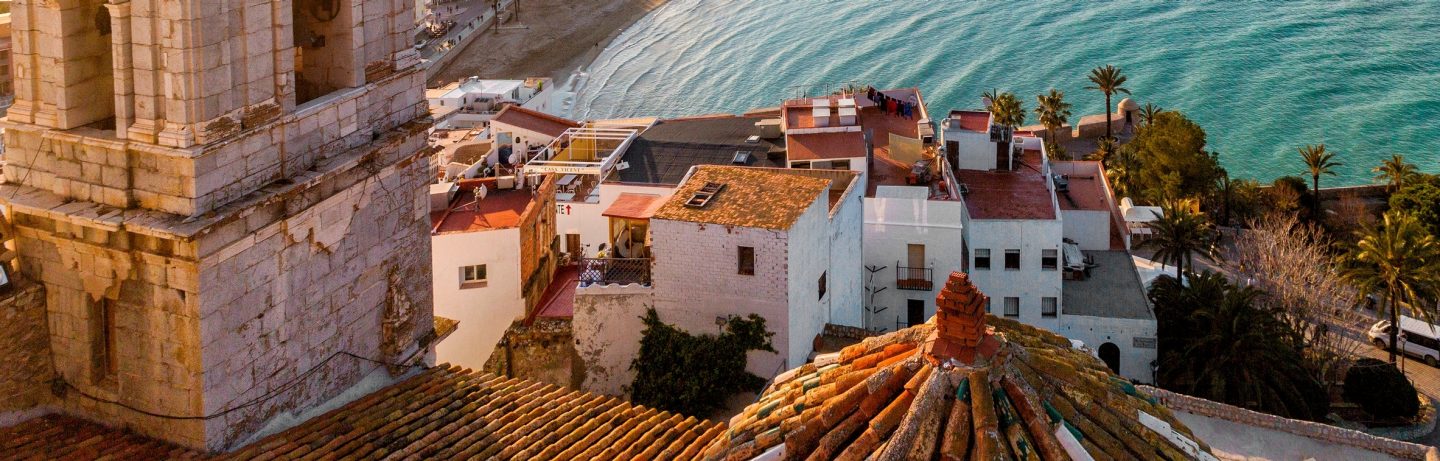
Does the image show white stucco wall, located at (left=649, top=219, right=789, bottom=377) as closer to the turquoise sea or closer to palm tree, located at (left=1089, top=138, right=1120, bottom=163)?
palm tree, located at (left=1089, top=138, right=1120, bottom=163)

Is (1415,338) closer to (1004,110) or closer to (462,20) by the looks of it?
(1004,110)

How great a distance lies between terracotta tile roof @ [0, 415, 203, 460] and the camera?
17906 millimetres

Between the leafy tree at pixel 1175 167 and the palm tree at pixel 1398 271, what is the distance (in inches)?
606

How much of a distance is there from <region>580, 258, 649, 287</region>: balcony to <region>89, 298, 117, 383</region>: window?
1470cm

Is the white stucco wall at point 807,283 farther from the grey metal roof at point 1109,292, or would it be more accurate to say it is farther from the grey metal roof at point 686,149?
the grey metal roof at point 1109,292

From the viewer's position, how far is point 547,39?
109438 millimetres

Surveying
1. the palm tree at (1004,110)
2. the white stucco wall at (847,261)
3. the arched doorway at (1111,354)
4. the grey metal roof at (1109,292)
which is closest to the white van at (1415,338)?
the grey metal roof at (1109,292)

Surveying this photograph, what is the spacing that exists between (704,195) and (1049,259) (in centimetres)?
1885

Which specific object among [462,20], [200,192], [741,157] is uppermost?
[462,20]

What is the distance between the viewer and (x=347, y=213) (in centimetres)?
1950

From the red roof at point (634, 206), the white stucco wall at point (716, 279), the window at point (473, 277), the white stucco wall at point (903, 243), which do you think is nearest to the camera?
the white stucco wall at point (716, 279)

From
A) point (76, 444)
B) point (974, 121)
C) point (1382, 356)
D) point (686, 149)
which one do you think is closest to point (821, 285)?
point (686, 149)

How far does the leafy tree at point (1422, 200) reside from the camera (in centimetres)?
6525

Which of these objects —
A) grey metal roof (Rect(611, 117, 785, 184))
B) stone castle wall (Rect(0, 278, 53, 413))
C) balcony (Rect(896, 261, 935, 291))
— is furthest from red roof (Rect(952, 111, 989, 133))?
stone castle wall (Rect(0, 278, 53, 413))
